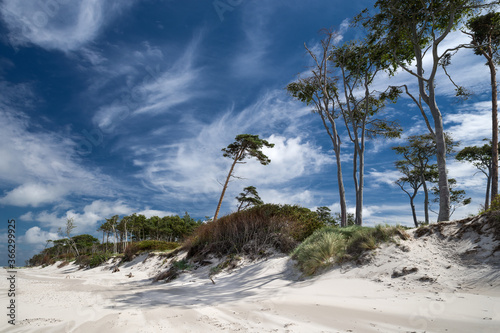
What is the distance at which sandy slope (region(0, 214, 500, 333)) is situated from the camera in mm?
3492

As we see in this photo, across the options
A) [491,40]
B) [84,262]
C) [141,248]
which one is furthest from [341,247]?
[84,262]

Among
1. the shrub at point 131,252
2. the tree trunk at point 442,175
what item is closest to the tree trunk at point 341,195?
the tree trunk at point 442,175

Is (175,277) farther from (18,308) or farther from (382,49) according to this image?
(382,49)

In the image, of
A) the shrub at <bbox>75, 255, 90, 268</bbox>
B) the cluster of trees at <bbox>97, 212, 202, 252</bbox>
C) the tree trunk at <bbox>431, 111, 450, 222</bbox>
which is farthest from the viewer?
the cluster of trees at <bbox>97, 212, 202, 252</bbox>

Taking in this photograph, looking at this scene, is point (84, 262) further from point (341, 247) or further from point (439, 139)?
point (439, 139)

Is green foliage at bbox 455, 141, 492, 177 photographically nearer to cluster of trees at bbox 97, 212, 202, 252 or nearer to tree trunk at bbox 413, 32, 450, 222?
tree trunk at bbox 413, 32, 450, 222

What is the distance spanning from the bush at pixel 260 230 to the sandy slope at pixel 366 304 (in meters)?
3.86

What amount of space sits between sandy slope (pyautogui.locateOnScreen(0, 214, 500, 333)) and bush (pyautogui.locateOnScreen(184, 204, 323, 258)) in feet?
12.7

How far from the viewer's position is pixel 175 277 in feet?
37.8

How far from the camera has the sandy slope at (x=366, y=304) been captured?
11.5 feet

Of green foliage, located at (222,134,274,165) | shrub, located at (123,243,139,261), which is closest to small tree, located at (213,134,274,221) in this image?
green foliage, located at (222,134,274,165)

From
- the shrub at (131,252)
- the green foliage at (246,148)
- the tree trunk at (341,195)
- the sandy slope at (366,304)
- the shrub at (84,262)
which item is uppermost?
the green foliage at (246,148)

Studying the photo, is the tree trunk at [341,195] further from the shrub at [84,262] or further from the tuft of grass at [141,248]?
the shrub at [84,262]

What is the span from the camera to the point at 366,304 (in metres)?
4.46
